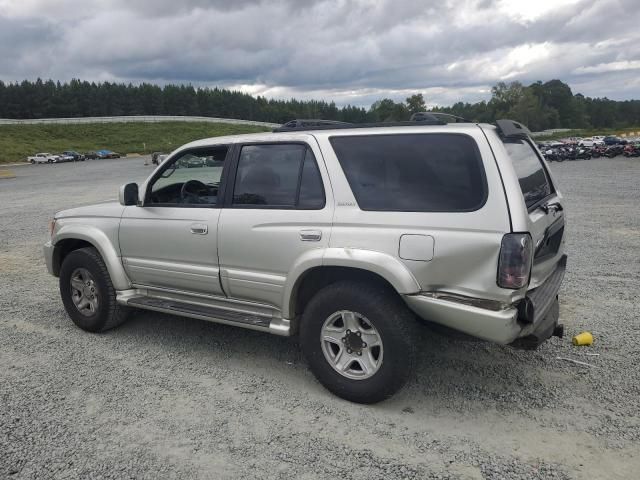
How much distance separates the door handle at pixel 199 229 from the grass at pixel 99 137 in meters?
58.2

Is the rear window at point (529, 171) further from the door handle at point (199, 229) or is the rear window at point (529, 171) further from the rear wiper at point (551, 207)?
the door handle at point (199, 229)

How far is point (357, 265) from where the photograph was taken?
3.36 meters

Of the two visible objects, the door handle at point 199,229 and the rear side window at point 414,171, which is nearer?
the rear side window at point 414,171

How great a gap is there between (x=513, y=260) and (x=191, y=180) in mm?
2798

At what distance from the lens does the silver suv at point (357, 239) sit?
3123 mm

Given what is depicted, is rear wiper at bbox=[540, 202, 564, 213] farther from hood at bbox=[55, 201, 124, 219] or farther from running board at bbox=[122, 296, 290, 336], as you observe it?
hood at bbox=[55, 201, 124, 219]

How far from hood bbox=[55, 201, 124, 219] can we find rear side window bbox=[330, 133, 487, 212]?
230 cm

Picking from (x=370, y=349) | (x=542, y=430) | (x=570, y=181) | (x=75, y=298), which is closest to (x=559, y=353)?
(x=542, y=430)

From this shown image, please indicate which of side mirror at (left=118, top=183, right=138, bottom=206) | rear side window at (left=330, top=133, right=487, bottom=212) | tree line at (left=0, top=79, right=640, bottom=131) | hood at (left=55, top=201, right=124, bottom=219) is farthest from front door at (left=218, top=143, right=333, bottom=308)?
tree line at (left=0, top=79, right=640, bottom=131)

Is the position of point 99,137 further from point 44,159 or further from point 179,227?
point 179,227

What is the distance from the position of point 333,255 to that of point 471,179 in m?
1.01

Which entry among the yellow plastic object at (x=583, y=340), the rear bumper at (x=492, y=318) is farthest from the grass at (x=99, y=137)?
the rear bumper at (x=492, y=318)

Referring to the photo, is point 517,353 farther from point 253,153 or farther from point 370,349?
point 253,153

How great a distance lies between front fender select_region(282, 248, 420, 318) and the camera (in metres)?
3.22
